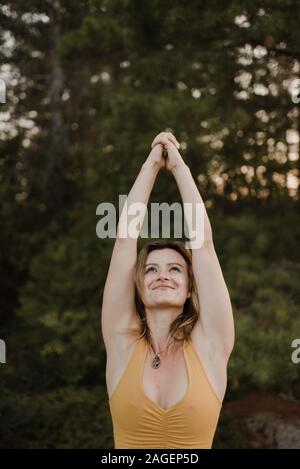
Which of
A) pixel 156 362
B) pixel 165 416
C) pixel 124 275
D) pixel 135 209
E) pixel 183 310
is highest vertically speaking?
pixel 135 209

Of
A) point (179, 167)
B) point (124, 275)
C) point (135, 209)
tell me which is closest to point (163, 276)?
point (124, 275)

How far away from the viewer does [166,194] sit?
4.51 m

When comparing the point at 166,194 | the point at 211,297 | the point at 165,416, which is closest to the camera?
the point at 165,416

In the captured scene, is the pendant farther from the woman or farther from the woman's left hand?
the woman's left hand

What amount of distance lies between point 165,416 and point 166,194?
2994mm

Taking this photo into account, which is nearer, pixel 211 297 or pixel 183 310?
pixel 211 297

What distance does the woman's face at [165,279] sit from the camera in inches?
70.8

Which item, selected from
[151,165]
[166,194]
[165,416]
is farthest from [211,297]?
[166,194]

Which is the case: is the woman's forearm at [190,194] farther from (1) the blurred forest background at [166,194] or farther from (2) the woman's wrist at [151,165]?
(1) the blurred forest background at [166,194]

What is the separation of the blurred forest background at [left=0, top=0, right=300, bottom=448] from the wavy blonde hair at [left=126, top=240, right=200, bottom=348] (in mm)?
1770

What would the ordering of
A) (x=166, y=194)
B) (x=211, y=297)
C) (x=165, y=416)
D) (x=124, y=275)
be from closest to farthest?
1. (x=165, y=416)
2. (x=211, y=297)
3. (x=124, y=275)
4. (x=166, y=194)

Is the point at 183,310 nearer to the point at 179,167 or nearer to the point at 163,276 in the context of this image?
the point at 163,276

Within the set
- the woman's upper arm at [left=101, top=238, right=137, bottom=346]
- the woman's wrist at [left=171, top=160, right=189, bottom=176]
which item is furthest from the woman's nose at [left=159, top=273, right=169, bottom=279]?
the woman's wrist at [left=171, top=160, right=189, bottom=176]

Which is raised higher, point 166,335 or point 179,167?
point 179,167
